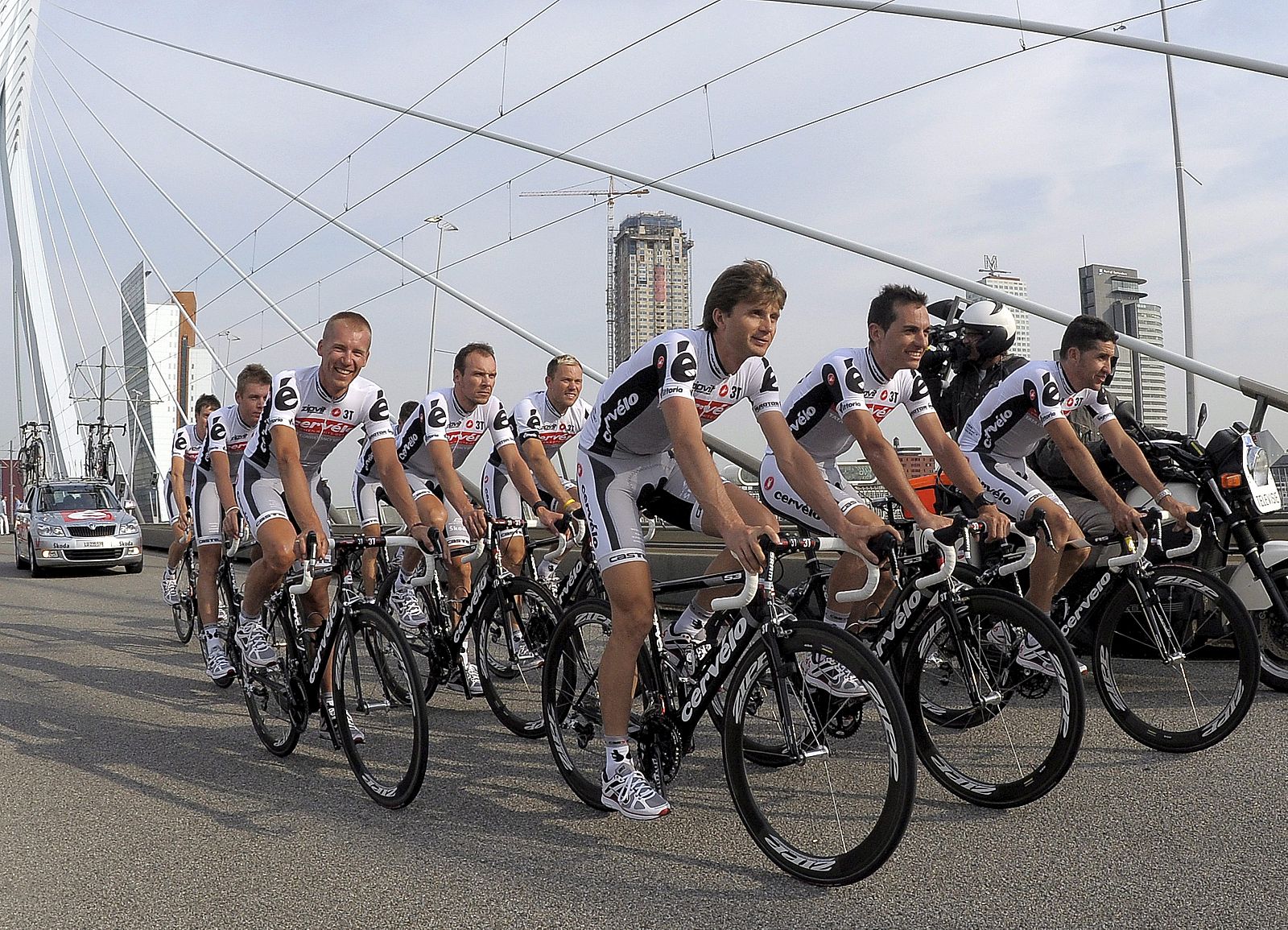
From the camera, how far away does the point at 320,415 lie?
246 inches

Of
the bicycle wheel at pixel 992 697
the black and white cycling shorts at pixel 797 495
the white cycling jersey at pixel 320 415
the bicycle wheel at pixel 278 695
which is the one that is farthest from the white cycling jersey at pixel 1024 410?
the bicycle wheel at pixel 278 695

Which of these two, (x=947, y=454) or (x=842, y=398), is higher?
(x=842, y=398)

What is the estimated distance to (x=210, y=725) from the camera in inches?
249

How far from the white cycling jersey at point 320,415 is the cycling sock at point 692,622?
221 centimetres

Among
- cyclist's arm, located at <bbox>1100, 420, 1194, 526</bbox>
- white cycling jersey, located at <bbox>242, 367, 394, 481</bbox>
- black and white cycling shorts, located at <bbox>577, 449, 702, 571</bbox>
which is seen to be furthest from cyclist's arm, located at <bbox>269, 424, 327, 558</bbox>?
cyclist's arm, located at <bbox>1100, 420, 1194, 526</bbox>

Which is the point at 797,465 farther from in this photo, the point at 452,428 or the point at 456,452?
the point at 456,452

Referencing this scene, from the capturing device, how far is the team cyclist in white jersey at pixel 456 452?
6.41 m

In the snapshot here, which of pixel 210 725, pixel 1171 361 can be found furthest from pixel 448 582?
pixel 1171 361

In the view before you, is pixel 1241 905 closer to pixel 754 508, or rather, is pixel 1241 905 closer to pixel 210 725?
pixel 754 508

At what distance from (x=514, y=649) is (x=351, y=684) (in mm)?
1165

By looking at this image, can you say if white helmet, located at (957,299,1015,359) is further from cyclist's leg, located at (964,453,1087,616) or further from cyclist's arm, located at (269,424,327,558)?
cyclist's arm, located at (269,424,327,558)

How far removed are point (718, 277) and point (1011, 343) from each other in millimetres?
4574

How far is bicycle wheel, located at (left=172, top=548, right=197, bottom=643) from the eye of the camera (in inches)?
384

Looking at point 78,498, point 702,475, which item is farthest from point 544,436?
point 78,498
